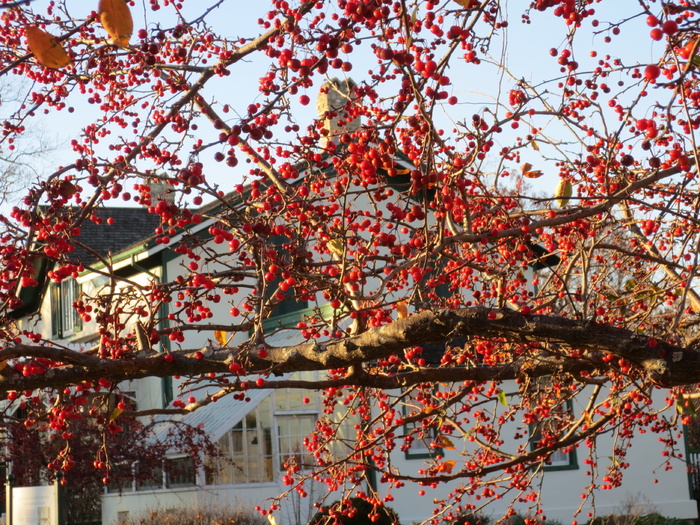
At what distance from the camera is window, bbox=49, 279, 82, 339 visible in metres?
21.2

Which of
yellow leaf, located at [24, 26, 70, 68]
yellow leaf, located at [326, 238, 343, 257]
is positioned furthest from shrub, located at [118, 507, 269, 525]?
yellow leaf, located at [24, 26, 70, 68]

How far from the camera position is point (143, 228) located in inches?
918

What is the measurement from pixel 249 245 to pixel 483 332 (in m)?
1.30

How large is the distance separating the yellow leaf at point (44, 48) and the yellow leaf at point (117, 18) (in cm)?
15

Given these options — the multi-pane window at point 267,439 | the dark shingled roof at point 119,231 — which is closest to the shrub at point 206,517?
the multi-pane window at point 267,439

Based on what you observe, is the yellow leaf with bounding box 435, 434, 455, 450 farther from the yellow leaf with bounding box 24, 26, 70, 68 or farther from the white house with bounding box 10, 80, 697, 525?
the white house with bounding box 10, 80, 697, 525

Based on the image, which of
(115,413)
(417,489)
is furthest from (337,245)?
(417,489)

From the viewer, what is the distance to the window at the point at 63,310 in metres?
21.2

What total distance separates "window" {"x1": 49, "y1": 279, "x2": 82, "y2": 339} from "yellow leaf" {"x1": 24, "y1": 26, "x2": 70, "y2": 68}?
1920 cm

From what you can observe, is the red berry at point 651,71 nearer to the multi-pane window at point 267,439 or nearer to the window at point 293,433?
the multi-pane window at point 267,439

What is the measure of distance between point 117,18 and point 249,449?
562 inches

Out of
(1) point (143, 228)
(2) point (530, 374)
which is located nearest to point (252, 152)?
(2) point (530, 374)

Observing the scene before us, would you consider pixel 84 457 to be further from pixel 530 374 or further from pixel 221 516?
pixel 530 374

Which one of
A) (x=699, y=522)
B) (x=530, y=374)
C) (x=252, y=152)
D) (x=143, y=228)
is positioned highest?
(x=143, y=228)
